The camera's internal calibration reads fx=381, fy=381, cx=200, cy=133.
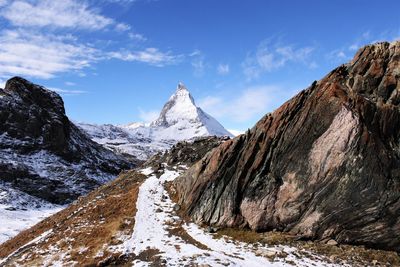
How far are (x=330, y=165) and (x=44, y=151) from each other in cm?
10995


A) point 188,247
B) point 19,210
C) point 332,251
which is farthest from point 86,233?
point 19,210

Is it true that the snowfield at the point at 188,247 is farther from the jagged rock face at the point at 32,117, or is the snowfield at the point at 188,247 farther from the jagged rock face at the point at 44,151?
the jagged rock face at the point at 32,117

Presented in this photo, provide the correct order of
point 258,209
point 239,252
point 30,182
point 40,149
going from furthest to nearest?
point 40,149
point 30,182
point 258,209
point 239,252

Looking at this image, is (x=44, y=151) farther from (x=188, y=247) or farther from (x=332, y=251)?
(x=332, y=251)

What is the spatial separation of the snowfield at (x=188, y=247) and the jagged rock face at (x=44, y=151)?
66469mm

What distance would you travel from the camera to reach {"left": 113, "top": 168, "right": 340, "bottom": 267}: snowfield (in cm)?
2516

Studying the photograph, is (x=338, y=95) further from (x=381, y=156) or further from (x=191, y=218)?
(x=191, y=218)

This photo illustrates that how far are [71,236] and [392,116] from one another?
96.7 ft

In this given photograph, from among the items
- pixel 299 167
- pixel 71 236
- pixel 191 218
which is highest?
pixel 299 167

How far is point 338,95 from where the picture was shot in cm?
2967

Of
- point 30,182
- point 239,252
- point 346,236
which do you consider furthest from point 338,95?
point 30,182

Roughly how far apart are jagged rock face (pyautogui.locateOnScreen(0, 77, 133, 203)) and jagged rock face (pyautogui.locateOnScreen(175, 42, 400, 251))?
73461 millimetres

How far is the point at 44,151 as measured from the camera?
121 m

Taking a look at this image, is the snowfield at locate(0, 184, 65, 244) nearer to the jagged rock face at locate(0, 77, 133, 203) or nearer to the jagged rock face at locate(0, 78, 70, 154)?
the jagged rock face at locate(0, 77, 133, 203)
